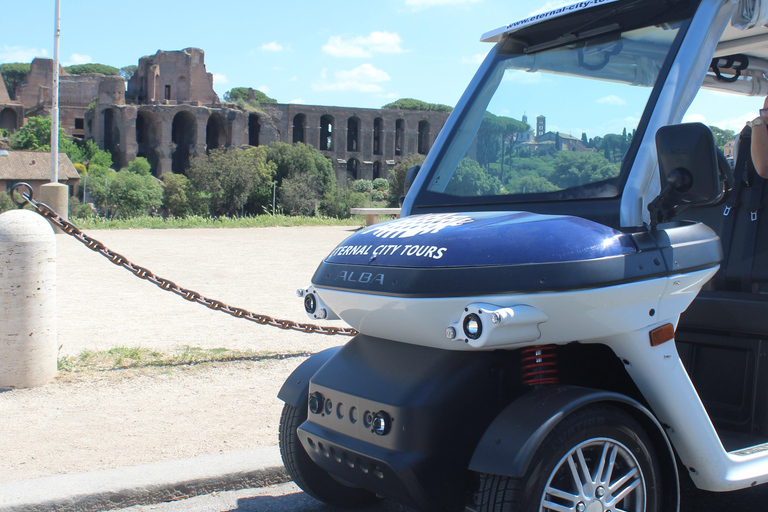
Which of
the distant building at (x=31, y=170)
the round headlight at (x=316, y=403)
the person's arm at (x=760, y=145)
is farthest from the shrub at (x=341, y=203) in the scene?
the round headlight at (x=316, y=403)

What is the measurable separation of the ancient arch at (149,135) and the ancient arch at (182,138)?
221cm

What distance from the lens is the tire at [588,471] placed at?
2.43 meters

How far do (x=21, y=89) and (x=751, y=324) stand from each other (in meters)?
113

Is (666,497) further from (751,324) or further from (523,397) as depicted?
(751,324)

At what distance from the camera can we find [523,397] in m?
2.58

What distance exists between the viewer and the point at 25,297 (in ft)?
16.9

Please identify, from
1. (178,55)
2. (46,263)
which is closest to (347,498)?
(46,263)

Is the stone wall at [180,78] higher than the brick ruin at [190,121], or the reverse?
the stone wall at [180,78]

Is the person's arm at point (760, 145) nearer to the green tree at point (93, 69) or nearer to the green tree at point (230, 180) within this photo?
the green tree at point (230, 180)

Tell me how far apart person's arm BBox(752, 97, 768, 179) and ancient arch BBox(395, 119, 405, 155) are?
318ft

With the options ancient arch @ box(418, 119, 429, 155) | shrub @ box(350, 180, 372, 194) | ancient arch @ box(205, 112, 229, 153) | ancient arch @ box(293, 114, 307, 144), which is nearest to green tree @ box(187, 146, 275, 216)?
shrub @ box(350, 180, 372, 194)

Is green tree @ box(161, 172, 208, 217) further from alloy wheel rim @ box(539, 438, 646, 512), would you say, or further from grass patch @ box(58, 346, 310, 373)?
alloy wheel rim @ box(539, 438, 646, 512)

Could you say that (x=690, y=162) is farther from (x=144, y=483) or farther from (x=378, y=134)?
(x=378, y=134)

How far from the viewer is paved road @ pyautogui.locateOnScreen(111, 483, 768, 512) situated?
355 centimetres
